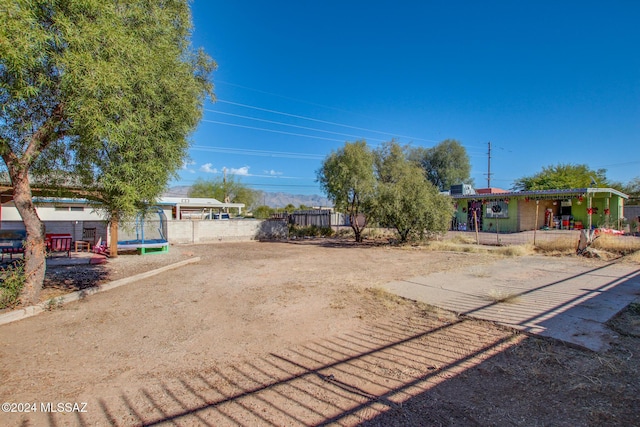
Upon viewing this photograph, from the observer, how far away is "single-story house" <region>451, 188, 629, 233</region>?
792 inches

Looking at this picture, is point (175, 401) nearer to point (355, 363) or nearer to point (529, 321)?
point (355, 363)

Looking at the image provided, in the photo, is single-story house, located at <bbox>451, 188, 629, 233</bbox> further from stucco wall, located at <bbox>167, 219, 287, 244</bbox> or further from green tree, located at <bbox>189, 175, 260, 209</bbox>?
green tree, located at <bbox>189, 175, 260, 209</bbox>

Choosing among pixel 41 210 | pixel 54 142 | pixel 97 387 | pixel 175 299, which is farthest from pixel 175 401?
pixel 41 210

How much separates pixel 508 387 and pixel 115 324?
5.17 metres

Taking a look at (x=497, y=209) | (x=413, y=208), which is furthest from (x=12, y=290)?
(x=497, y=209)

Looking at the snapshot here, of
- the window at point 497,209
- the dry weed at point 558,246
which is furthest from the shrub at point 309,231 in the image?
the dry weed at point 558,246

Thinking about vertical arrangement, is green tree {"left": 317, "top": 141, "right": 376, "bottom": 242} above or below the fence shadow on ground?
above

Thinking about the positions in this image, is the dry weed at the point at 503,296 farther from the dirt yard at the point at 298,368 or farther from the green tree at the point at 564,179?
the green tree at the point at 564,179

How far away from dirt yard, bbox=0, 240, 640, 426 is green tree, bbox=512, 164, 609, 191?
30529 millimetres

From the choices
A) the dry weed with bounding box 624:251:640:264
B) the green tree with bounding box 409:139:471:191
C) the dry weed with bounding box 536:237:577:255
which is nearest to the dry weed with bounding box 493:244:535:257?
the dry weed with bounding box 536:237:577:255

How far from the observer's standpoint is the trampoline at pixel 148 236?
12.6 metres

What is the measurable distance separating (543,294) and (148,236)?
15.5 meters

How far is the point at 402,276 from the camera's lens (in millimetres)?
8562

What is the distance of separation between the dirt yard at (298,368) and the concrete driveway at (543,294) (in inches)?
12.6
